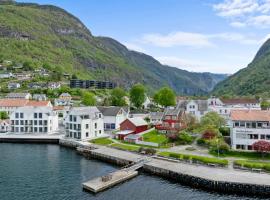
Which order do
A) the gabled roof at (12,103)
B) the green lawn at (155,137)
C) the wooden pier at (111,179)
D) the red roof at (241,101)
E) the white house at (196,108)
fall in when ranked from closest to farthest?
1. the wooden pier at (111,179)
2. the green lawn at (155,137)
3. the white house at (196,108)
4. the gabled roof at (12,103)
5. the red roof at (241,101)

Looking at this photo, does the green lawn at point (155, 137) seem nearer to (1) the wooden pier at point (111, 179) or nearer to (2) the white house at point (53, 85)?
(1) the wooden pier at point (111, 179)

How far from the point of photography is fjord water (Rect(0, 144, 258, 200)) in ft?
149

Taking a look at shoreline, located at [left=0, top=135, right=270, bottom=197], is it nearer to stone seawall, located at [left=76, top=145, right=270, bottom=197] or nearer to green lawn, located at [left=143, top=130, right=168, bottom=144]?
stone seawall, located at [left=76, top=145, right=270, bottom=197]

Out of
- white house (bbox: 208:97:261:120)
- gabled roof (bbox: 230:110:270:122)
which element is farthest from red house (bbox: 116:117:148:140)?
white house (bbox: 208:97:261:120)

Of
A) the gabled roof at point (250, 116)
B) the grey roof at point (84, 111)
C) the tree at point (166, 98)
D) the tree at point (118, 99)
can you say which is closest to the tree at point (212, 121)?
the gabled roof at point (250, 116)

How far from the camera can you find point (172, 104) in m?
138

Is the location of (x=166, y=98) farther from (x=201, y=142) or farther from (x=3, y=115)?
(x=3, y=115)

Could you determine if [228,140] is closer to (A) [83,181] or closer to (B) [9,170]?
(A) [83,181]

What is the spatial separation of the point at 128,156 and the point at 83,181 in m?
15.1

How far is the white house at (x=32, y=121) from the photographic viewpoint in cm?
9588

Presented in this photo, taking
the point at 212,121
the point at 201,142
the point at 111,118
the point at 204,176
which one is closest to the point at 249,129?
the point at 201,142

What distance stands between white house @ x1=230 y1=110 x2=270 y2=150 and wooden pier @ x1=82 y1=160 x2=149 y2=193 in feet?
70.5

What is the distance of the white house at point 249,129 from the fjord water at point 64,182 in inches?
821

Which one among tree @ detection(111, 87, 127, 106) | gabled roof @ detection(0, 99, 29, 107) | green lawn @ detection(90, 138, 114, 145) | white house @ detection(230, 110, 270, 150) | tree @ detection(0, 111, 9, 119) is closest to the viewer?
white house @ detection(230, 110, 270, 150)
